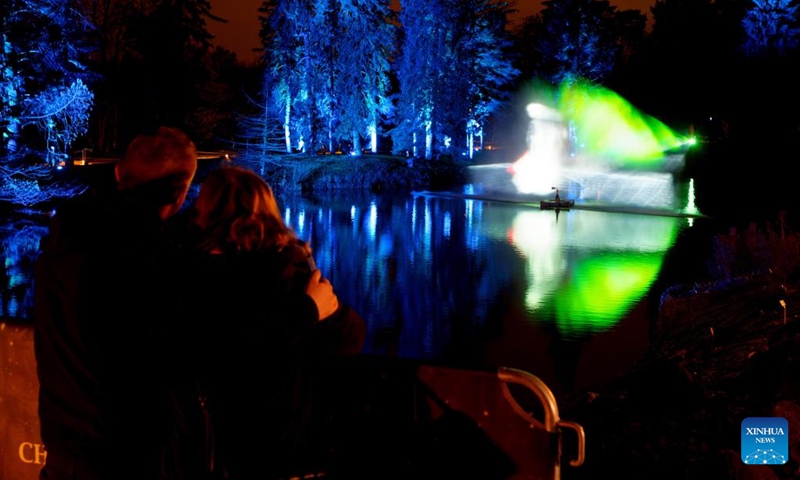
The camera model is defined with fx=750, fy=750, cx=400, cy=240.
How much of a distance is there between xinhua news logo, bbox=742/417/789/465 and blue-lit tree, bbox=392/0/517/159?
52309 mm

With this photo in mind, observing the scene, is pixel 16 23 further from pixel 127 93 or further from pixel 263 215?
pixel 127 93

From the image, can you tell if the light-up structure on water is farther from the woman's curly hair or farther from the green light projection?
the woman's curly hair

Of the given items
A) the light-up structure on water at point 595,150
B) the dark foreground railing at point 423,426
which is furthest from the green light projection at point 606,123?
the dark foreground railing at point 423,426

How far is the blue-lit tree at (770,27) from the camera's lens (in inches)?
1917

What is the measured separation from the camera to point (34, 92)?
77.0ft

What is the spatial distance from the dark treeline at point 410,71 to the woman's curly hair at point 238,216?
137 feet

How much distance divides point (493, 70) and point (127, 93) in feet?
106

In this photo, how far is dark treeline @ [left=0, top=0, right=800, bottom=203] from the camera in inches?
1905

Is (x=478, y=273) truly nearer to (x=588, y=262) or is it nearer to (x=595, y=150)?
(x=588, y=262)

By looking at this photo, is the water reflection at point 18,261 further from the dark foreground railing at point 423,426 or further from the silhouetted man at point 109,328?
the silhouetted man at point 109,328

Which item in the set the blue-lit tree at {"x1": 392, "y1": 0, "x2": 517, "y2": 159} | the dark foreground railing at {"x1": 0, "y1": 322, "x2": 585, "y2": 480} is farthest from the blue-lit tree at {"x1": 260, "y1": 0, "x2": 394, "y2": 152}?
the dark foreground railing at {"x1": 0, "y1": 322, "x2": 585, "y2": 480}

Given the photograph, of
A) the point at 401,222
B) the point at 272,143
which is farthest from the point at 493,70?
the point at 401,222

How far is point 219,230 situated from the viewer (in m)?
2.74

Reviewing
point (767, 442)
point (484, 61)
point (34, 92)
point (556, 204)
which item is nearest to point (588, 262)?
point (556, 204)
